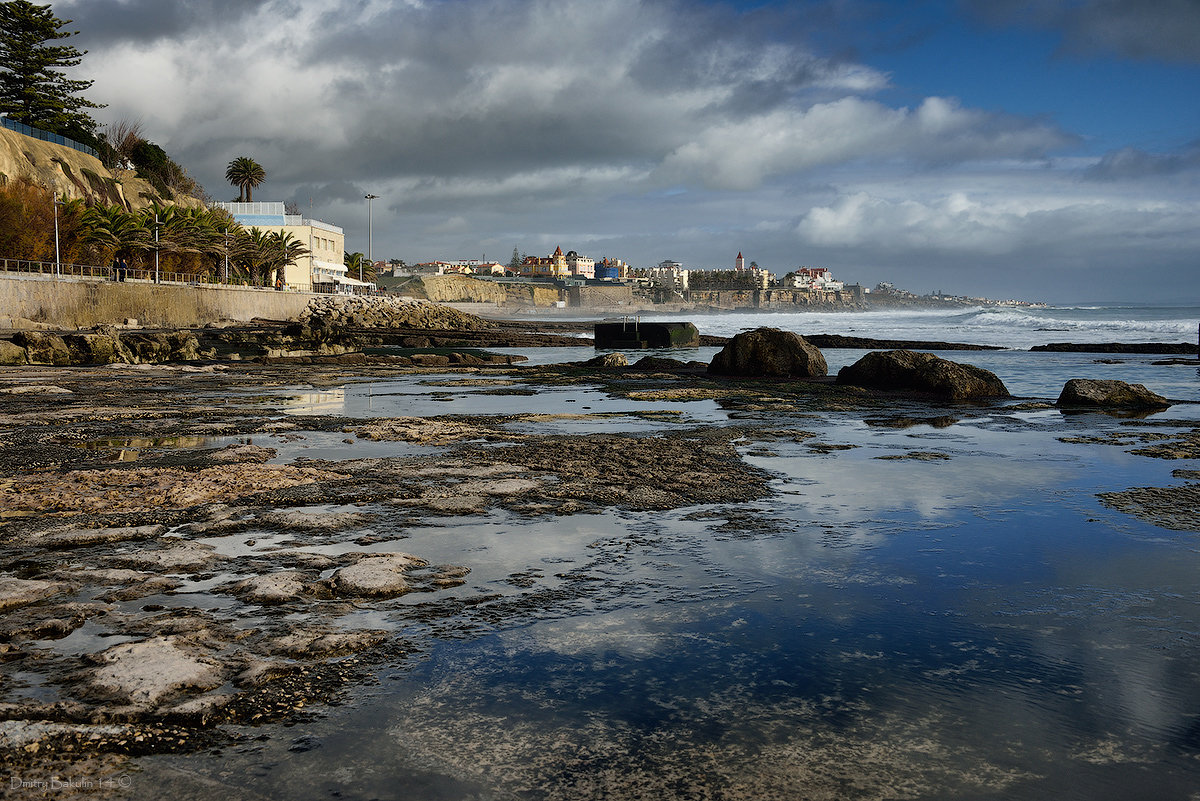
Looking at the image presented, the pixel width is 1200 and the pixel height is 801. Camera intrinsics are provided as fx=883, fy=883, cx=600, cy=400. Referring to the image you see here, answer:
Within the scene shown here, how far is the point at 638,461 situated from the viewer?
9.20 meters

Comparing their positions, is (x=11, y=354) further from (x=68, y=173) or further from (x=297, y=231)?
(x=297, y=231)

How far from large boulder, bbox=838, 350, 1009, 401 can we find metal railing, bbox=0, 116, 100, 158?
58.8 m

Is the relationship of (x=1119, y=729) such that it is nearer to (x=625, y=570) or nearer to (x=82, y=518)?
(x=625, y=570)

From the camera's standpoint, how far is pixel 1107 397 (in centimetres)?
1631

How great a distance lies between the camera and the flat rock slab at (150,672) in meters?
3.42

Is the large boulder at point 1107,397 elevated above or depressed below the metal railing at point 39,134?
below

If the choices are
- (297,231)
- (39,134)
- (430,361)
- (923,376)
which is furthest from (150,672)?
(297,231)

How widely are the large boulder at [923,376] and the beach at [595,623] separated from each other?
325 inches

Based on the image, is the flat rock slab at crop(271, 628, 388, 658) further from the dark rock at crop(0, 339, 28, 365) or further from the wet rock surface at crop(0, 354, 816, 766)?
the dark rock at crop(0, 339, 28, 365)

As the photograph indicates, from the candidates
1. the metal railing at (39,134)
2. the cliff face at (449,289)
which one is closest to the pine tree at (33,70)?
the metal railing at (39,134)

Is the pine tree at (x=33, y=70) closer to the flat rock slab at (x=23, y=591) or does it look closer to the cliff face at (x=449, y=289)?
the flat rock slab at (x=23, y=591)

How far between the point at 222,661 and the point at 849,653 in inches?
107

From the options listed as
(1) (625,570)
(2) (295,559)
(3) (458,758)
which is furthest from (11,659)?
(1) (625,570)

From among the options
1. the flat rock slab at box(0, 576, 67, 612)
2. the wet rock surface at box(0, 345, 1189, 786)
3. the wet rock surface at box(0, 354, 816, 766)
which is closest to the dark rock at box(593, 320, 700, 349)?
the wet rock surface at box(0, 345, 1189, 786)
